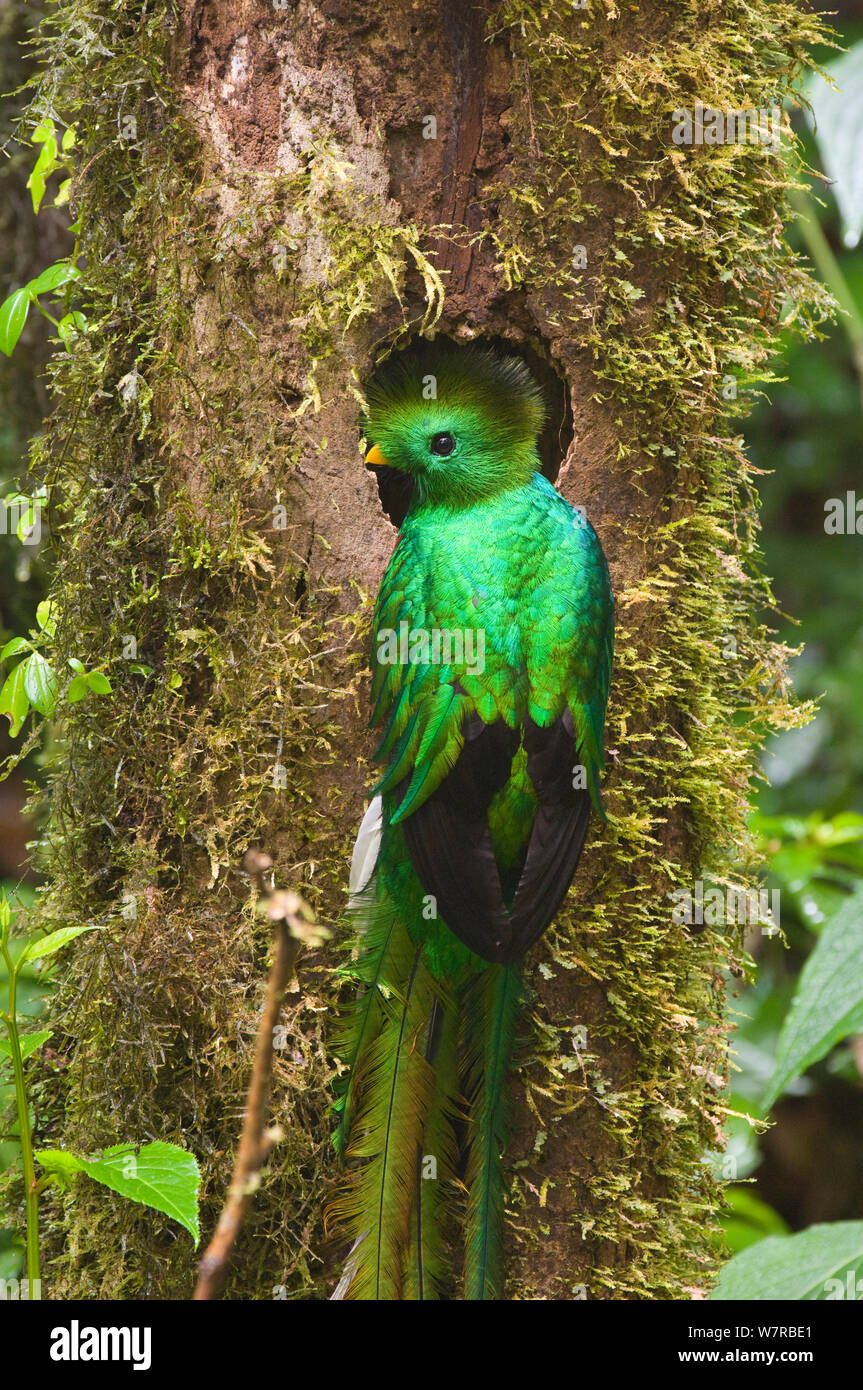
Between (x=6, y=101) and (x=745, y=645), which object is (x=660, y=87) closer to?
(x=745, y=645)

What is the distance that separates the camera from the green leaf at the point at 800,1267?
1.15m

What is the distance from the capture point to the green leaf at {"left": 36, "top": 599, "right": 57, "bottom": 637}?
1910 millimetres

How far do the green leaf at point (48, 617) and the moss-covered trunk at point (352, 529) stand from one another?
0.41 feet

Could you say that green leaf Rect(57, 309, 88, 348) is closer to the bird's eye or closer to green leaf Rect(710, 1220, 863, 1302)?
the bird's eye

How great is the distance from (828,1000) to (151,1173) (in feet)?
2.68

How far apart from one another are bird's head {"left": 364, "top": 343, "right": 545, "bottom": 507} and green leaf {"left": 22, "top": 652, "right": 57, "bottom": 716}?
0.57 metres

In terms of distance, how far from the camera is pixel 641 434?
177 cm

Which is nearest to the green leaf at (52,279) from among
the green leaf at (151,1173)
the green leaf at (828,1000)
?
the green leaf at (151,1173)

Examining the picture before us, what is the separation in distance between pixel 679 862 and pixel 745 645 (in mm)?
390

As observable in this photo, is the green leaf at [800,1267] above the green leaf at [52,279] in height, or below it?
below

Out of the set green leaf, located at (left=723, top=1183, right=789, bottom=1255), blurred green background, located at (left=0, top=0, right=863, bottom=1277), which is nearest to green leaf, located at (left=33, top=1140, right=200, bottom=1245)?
green leaf, located at (left=723, top=1183, right=789, bottom=1255)

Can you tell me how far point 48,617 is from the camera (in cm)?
192

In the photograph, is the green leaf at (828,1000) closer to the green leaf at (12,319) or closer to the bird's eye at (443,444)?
the bird's eye at (443,444)

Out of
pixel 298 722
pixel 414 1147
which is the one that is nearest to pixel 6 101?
pixel 298 722
